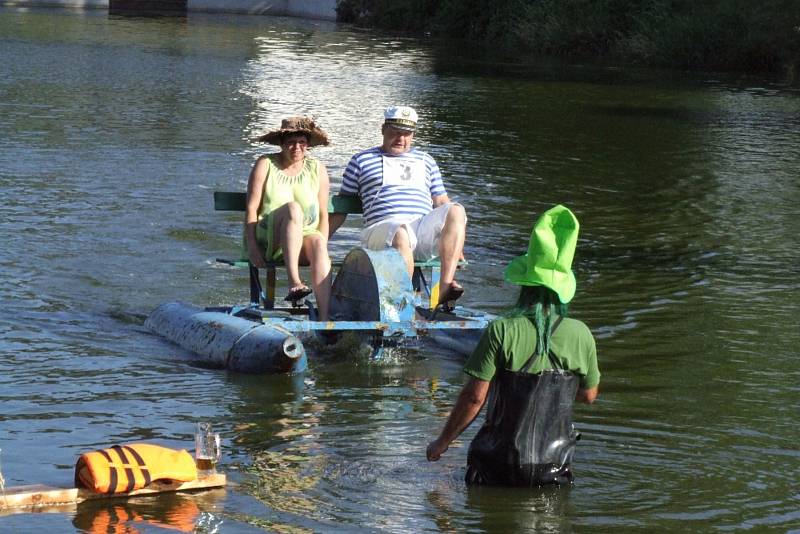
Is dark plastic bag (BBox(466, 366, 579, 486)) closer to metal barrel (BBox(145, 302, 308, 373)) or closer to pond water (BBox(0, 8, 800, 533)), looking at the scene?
pond water (BBox(0, 8, 800, 533))

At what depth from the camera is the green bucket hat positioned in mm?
6168

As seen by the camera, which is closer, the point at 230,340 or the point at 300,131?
the point at 230,340

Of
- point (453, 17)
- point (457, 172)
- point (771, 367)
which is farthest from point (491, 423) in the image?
point (453, 17)

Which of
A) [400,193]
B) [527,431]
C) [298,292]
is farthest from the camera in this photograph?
[400,193]

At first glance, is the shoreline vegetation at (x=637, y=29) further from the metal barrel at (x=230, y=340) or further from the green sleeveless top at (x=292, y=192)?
the metal barrel at (x=230, y=340)

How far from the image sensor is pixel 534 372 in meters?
6.26

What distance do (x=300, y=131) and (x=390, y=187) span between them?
78 centimetres

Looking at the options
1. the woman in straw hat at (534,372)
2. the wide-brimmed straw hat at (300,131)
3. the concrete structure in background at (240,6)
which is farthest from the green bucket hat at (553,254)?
the concrete structure in background at (240,6)

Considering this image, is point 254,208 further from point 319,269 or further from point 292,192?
point 319,269

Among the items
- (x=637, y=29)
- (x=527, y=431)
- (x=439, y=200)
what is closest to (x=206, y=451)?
(x=527, y=431)

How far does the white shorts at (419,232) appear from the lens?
10047mm

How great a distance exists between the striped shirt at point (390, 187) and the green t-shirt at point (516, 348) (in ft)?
13.7

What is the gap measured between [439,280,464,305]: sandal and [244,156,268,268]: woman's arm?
1.21m

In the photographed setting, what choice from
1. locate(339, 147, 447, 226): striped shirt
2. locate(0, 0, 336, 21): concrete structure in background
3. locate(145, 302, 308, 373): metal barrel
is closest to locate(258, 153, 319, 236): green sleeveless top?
locate(339, 147, 447, 226): striped shirt
